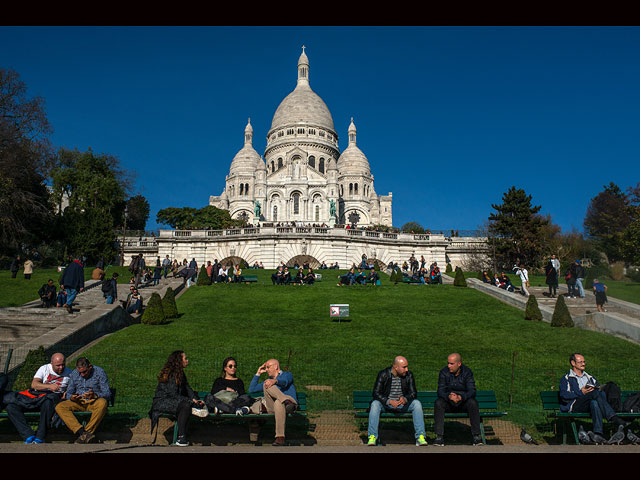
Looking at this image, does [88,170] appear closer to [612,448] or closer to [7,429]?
[7,429]

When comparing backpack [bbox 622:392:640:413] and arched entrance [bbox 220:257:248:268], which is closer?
backpack [bbox 622:392:640:413]

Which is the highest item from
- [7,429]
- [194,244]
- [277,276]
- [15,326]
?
[194,244]

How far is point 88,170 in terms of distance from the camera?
52625 millimetres

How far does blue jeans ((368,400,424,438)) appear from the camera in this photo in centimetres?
781

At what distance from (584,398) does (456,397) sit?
188 cm

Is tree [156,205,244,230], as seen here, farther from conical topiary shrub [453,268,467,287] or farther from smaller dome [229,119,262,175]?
conical topiary shrub [453,268,467,287]

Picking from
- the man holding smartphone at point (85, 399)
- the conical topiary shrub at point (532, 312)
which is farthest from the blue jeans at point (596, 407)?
the conical topiary shrub at point (532, 312)

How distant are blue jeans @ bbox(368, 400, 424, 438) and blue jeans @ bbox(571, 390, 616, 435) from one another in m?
2.29

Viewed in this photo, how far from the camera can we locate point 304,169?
83.4 metres

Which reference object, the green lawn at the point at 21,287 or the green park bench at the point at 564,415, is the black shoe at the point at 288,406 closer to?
the green park bench at the point at 564,415

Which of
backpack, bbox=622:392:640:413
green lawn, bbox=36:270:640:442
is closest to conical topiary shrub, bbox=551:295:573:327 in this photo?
green lawn, bbox=36:270:640:442

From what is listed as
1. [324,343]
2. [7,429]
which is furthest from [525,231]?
[7,429]

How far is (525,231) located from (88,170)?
3883 centimetres
